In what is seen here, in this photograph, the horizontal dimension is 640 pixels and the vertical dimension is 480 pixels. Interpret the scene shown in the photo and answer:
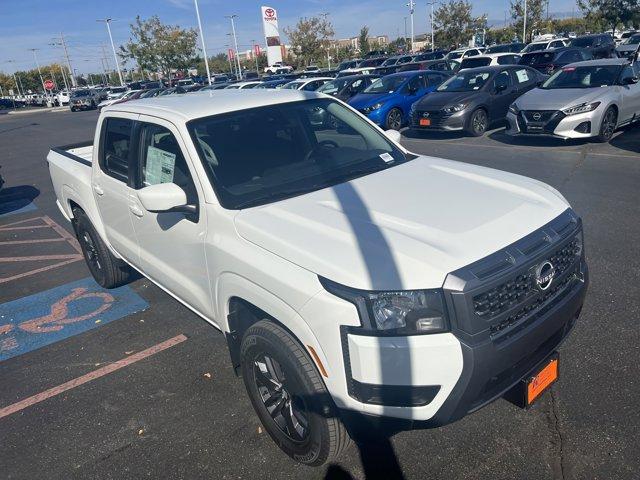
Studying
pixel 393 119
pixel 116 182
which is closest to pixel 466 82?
pixel 393 119

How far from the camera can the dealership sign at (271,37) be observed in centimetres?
5731

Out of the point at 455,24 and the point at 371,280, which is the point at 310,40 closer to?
the point at 455,24

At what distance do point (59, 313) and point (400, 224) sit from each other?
4.00m

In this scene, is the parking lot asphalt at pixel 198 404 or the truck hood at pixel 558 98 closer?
the parking lot asphalt at pixel 198 404

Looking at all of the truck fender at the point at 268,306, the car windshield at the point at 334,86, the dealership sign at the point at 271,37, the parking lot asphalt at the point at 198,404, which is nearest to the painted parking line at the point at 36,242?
the parking lot asphalt at the point at 198,404

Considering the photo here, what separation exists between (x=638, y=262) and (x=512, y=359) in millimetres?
3287

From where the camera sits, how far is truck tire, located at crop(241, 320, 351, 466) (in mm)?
2457

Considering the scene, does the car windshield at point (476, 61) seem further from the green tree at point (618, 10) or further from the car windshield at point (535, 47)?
the green tree at point (618, 10)

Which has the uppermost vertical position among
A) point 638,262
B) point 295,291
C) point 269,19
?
point 269,19

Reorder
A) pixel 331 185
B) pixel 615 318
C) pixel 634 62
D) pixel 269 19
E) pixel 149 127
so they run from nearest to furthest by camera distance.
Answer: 1. pixel 331 185
2. pixel 149 127
3. pixel 615 318
4. pixel 634 62
5. pixel 269 19

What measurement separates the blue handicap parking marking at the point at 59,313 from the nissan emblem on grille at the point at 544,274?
3.79m

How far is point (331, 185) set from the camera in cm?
322

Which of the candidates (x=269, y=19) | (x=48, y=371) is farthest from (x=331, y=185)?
(x=269, y=19)

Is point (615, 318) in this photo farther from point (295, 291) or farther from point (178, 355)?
point (178, 355)
